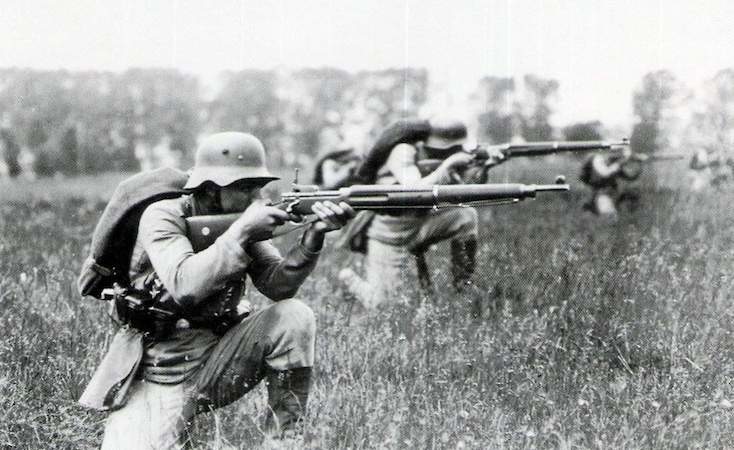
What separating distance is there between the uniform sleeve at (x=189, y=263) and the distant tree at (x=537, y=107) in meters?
5.95

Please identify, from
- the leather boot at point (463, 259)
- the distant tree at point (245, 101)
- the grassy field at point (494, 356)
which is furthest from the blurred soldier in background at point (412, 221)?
the distant tree at point (245, 101)

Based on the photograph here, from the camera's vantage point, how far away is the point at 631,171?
34.7ft

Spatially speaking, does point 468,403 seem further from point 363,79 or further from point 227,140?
point 363,79

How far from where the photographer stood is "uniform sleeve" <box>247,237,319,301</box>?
4.00m

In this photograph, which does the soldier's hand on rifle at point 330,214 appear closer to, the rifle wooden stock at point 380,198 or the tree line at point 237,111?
the rifle wooden stock at point 380,198

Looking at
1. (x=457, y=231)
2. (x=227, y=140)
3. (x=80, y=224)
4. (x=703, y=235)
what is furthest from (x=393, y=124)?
(x=80, y=224)

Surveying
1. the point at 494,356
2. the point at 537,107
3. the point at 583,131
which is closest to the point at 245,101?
the point at 537,107

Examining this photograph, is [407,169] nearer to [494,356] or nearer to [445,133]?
[445,133]

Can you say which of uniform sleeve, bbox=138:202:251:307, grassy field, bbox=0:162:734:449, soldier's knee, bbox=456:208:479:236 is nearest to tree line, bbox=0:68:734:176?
grassy field, bbox=0:162:734:449

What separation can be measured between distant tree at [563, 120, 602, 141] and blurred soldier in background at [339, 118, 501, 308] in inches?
115

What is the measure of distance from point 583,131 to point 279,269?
6702 millimetres

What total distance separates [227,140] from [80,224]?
199 inches

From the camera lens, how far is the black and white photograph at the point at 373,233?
3.96 metres

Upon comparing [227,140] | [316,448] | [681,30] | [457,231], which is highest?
[681,30]
